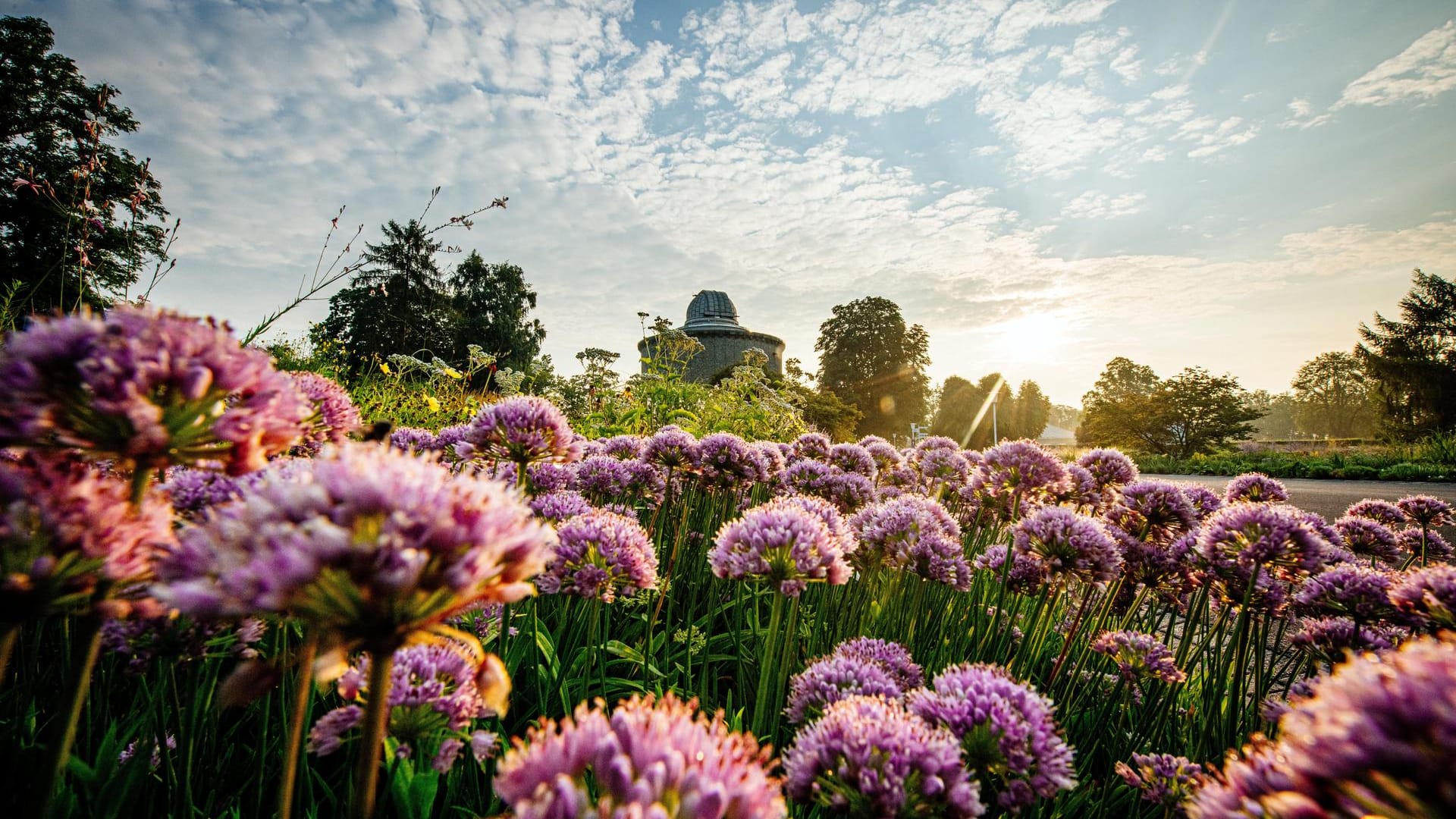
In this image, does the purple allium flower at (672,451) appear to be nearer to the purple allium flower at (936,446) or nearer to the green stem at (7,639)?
the purple allium flower at (936,446)

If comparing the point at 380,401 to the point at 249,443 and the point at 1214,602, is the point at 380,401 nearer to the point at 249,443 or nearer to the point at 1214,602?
the point at 249,443

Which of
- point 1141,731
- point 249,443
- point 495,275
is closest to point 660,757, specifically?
point 249,443

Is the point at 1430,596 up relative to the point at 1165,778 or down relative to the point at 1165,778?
up

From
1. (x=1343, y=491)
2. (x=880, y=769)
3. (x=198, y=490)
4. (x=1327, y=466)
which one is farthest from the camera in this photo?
(x=1327, y=466)

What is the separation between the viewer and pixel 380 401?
20.4 feet

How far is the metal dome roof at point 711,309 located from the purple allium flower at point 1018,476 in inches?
1602

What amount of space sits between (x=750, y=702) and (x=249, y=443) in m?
2.21

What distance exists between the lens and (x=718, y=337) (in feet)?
132

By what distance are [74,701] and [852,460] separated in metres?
4.09

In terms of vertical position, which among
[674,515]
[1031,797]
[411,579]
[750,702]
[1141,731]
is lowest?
[1141,731]

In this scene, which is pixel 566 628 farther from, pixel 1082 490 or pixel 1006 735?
pixel 1082 490

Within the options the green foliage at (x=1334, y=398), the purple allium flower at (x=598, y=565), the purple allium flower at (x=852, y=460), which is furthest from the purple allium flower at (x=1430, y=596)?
the green foliage at (x=1334, y=398)

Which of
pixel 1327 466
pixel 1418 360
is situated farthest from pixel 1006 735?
pixel 1418 360

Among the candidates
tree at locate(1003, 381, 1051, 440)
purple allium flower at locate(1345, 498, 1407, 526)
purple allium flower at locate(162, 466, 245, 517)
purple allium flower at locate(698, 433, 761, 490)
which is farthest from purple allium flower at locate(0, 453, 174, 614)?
tree at locate(1003, 381, 1051, 440)
